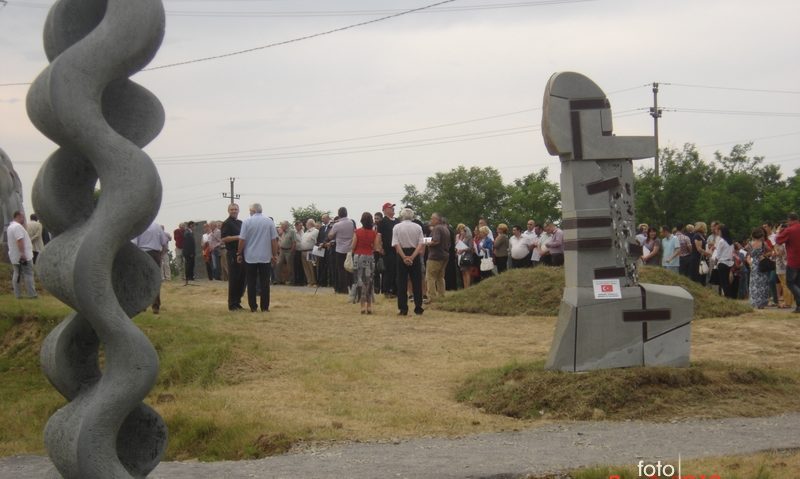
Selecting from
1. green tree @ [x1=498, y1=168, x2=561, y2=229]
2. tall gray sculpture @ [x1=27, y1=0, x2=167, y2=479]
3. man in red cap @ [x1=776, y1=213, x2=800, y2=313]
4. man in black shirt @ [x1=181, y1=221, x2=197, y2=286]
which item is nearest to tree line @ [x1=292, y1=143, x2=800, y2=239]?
green tree @ [x1=498, y1=168, x2=561, y2=229]

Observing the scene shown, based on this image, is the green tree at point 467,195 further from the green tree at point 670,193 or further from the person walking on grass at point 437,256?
the person walking on grass at point 437,256

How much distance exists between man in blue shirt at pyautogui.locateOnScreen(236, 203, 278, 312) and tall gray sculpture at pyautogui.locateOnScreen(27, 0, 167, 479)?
39.9 ft

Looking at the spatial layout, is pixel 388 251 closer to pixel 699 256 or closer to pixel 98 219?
pixel 699 256

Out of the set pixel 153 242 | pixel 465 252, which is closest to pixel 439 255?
pixel 465 252

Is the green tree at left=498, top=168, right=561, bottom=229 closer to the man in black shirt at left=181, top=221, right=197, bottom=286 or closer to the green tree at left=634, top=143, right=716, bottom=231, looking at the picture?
the green tree at left=634, top=143, right=716, bottom=231

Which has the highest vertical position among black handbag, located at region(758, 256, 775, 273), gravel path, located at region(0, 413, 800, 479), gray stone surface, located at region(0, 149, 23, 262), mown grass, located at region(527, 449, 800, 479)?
gray stone surface, located at region(0, 149, 23, 262)

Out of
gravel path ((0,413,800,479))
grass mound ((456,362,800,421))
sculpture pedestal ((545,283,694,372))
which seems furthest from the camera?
sculpture pedestal ((545,283,694,372))

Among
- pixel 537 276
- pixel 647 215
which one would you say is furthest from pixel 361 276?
pixel 647 215

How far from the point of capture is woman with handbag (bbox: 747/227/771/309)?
2238 cm

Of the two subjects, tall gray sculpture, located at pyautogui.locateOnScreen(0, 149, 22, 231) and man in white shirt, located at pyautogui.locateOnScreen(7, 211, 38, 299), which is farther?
tall gray sculpture, located at pyautogui.locateOnScreen(0, 149, 22, 231)

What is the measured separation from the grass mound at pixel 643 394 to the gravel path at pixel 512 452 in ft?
1.20

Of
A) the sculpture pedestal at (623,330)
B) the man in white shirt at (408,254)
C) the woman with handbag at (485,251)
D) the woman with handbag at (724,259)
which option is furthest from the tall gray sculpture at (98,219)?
the woman with handbag at (485,251)

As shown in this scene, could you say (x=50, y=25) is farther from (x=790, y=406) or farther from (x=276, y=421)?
(x=790, y=406)

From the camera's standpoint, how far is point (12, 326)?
60.1 feet
